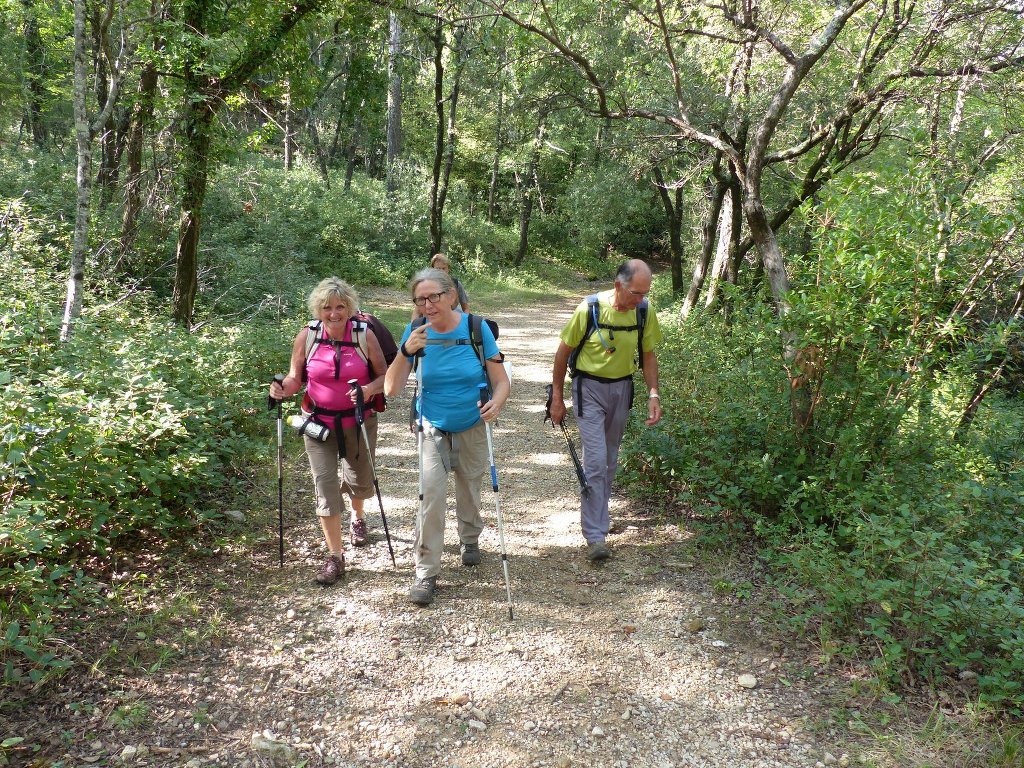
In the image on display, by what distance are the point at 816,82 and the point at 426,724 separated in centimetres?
1173

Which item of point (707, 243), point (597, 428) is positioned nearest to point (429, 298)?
point (597, 428)

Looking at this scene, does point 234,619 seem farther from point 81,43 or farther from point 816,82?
point 816,82

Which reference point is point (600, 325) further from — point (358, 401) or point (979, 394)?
point (979, 394)

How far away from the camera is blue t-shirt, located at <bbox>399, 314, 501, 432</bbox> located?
14.1 ft

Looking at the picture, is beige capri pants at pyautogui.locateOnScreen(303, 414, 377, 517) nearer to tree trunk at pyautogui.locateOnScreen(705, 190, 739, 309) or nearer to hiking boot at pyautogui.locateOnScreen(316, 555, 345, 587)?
hiking boot at pyautogui.locateOnScreen(316, 555, 345, 587)

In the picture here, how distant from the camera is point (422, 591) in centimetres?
444

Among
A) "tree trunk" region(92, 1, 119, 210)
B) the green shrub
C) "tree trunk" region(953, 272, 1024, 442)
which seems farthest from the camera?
"tree trunk" region(92, 1, 119, 210)

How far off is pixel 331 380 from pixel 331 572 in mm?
1422

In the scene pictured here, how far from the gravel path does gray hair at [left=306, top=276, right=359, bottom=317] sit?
79.8 inches

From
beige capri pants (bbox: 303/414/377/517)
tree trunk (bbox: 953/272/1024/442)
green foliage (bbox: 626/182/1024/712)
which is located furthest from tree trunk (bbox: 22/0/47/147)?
tree trunk (bbox: 953/272/1024/442)

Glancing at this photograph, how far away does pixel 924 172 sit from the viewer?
14.7 ft

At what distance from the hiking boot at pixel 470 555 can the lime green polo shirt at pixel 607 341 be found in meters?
1.64

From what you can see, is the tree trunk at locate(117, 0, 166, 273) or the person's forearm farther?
the tree trunk at locate(117, 0, 166, 273)

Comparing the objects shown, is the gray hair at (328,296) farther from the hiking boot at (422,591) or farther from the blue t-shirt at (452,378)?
the hiking boot at (422,591)
